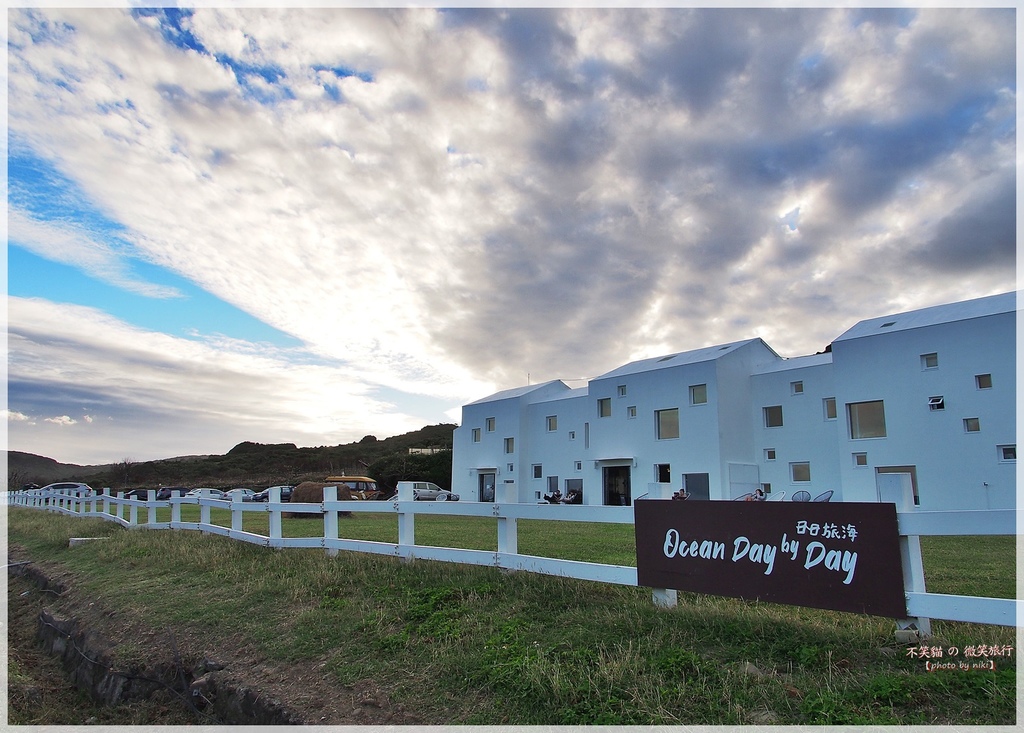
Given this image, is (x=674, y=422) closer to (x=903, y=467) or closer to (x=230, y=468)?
(x=903, y=467)

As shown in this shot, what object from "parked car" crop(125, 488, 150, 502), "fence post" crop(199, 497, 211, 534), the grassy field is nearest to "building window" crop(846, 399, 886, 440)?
the grassy field

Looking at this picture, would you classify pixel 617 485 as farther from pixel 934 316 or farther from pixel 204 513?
pixel 204 513

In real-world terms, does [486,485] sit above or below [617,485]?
below

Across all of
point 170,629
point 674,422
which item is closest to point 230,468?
point 674,422

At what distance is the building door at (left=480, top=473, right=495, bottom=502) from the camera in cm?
3972

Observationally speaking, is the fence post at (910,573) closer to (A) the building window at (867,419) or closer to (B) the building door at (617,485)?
(A) the building window at (867,419)

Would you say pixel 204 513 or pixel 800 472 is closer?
pixel 204 513

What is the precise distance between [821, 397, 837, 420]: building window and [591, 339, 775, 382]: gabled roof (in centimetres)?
427

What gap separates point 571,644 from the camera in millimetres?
4418

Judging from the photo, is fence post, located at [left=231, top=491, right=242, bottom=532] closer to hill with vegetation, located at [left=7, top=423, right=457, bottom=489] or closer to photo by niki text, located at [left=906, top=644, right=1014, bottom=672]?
photo by niki text, located at [left=906, top=644, right=1014, bottom=672]

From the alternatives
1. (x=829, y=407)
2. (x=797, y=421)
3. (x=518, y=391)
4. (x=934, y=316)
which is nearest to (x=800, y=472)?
(x=797, y=421)

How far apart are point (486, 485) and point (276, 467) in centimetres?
5297

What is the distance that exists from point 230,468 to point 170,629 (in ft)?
277

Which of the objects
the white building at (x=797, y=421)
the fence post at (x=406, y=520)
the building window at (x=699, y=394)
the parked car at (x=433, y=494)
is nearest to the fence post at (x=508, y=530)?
the fence post at (x=406, y=520)
